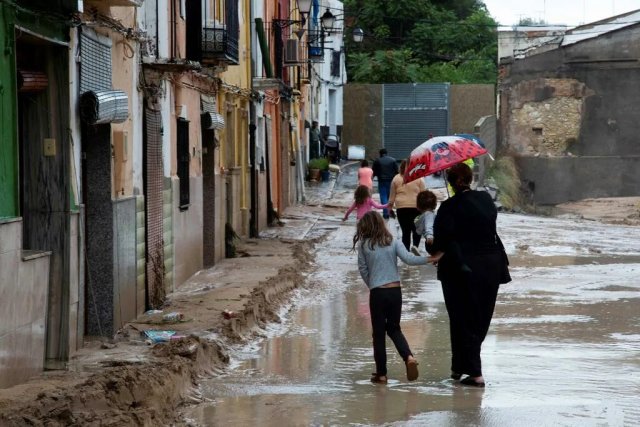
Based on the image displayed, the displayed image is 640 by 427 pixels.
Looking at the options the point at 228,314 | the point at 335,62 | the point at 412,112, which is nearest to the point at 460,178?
the point at 228,314

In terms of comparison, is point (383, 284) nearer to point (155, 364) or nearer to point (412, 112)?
point (155, 364)

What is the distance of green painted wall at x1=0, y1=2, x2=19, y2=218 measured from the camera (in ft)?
28.9

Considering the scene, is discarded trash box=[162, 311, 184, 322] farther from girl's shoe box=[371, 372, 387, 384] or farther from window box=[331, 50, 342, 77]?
window box=[331, 50, 342, 77]

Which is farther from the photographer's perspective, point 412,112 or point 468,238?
point 412,112

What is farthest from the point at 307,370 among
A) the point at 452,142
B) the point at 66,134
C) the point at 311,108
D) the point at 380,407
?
the point at 311,108

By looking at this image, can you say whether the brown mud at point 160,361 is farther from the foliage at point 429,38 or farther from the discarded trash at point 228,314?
the foliage at point 429,38

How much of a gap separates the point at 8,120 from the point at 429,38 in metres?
59.3

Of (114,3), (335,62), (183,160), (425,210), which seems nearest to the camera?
(114,3)

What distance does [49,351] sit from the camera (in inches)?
401

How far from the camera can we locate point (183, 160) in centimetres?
1695

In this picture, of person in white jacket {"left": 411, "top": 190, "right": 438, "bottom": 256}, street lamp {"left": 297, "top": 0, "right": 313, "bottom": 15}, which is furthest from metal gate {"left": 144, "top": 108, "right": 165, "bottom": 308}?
street lamp {"left": 297, "top": 0, "right": 313, "bottom": 15}

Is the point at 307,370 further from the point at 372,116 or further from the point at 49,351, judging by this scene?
the point at 372,116

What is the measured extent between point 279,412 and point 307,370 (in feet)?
6.46

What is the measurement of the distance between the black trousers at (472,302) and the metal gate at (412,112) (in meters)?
43.4
